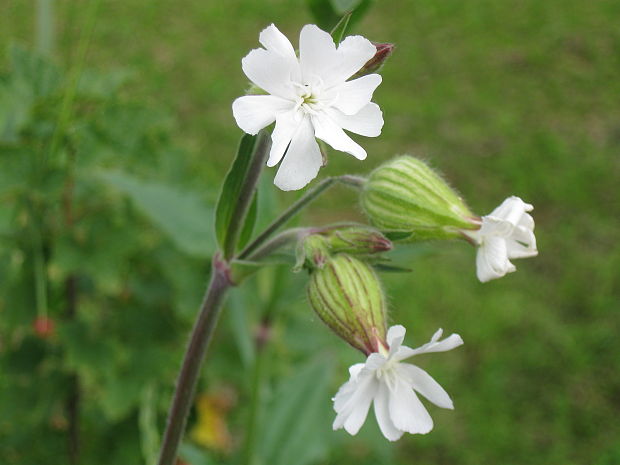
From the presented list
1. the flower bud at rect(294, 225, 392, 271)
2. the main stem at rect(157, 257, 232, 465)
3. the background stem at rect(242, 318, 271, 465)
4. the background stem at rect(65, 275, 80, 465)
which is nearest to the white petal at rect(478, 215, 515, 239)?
the flower bud at rect(294, 225, 392, 271)

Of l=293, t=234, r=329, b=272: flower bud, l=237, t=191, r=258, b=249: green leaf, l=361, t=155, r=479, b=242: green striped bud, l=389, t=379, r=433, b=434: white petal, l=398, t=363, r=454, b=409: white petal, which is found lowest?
l=389, t=379, r=433, b=434: white petal

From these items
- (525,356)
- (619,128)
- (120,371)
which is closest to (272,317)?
(120,371)

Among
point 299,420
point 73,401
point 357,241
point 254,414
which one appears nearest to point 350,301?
point 357,241

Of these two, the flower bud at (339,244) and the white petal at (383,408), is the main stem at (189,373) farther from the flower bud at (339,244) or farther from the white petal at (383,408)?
the white petal at (383,408)

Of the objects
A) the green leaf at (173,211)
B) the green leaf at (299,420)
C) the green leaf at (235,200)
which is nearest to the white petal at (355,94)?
the green leaf at (235,200)

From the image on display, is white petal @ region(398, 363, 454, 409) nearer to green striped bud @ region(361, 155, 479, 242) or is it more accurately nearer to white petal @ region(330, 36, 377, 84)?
green striped bud @ region(361, 155, 479, 242)
